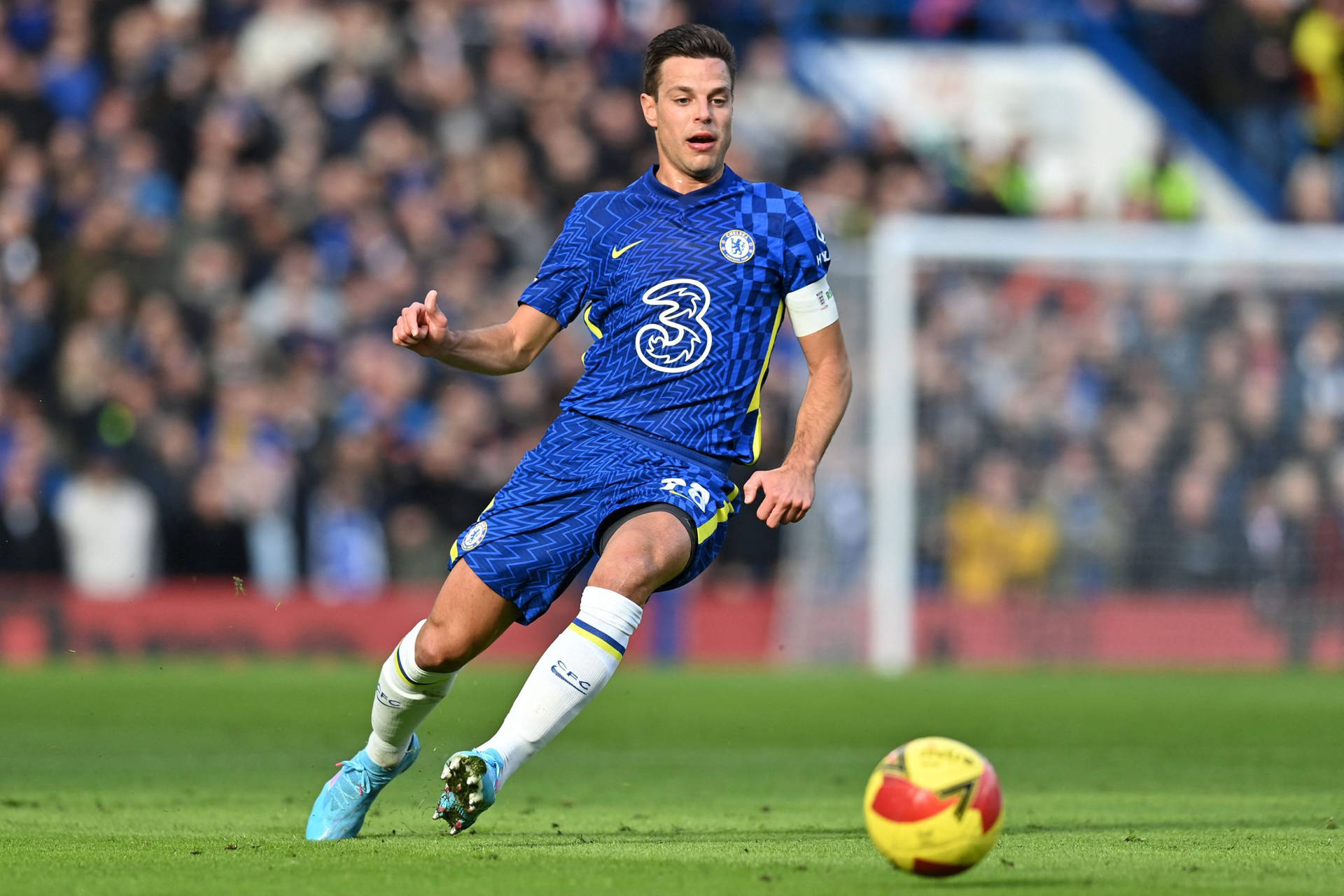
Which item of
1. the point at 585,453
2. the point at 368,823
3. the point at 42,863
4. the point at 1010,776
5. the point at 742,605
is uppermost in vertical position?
the point at 585,453

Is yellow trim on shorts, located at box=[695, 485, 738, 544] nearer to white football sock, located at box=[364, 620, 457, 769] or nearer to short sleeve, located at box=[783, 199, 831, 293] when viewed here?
short sleeve, located at box=[783, 199, 831, 293]

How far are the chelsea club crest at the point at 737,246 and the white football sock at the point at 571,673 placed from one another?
1144 millimetres

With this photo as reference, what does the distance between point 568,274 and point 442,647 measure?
1.25 m

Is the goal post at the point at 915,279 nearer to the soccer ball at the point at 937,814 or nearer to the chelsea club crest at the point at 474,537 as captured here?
the chelsea club crest at the point at 474,537

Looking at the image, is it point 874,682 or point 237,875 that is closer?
point 237,875

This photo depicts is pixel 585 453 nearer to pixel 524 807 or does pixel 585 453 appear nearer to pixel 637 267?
pixel 637 267

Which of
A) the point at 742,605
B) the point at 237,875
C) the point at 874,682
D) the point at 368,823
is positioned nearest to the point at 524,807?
the point at 368,823

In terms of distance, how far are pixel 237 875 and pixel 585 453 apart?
1.69 meters

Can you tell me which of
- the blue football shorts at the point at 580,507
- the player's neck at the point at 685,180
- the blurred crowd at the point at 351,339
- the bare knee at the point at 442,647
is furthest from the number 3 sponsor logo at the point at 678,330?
the blurred crowd at the point at 351,339

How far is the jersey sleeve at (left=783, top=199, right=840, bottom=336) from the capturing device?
6598 mm

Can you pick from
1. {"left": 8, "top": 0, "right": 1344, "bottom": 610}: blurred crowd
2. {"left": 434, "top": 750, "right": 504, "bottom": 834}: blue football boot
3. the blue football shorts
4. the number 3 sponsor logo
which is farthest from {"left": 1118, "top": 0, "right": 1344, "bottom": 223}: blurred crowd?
{"left": 434, "top": 750, "right": 504, "bottom": 834}: blue football boot

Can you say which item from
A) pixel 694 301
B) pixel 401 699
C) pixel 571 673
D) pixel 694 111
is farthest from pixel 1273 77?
pixel 571 673

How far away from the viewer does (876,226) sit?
67.5 feet

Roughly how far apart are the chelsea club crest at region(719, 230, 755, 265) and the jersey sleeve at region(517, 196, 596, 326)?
44 centimetres
